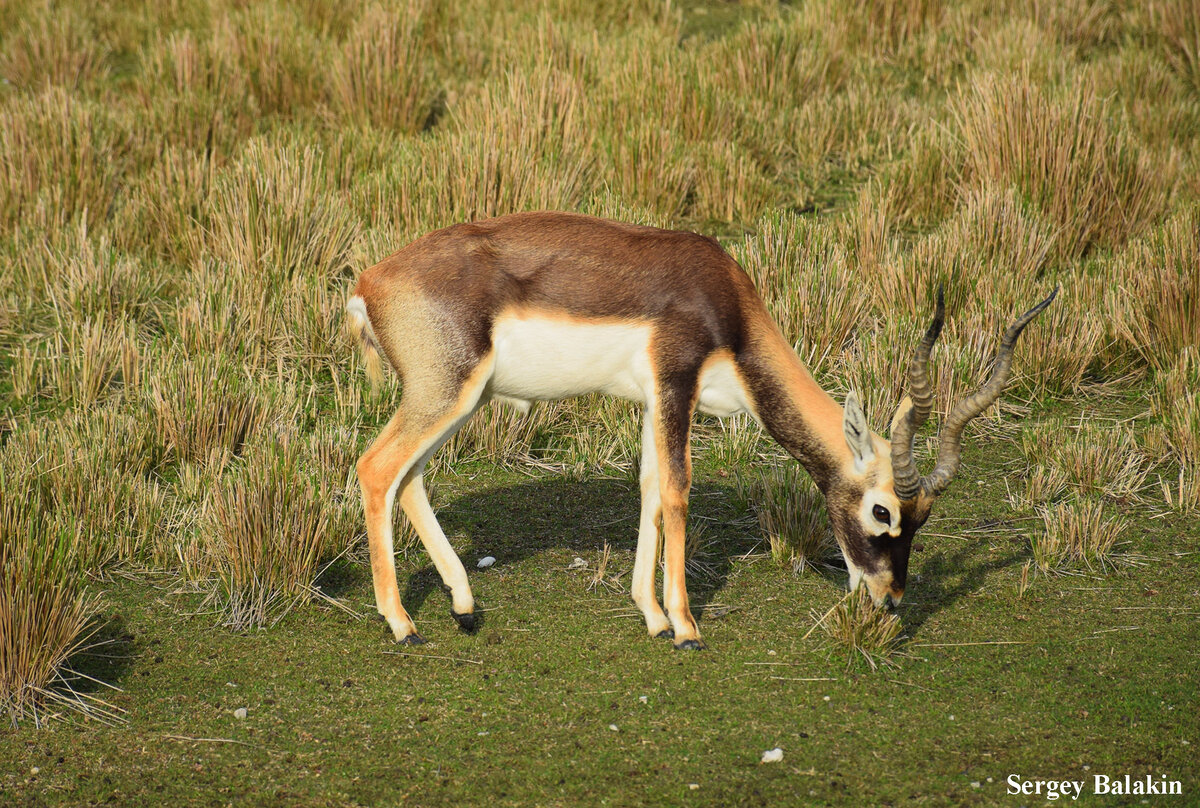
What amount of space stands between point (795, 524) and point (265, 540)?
7.55 ft

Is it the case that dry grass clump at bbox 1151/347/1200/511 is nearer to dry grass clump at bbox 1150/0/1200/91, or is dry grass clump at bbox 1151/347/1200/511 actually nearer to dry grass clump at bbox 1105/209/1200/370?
dry grass clump at bbox 1105/209/1200/370

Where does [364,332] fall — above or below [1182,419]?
above

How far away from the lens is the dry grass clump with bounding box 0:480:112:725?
13.8 ft

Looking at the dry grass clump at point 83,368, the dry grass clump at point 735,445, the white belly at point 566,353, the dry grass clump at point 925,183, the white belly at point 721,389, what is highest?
the white belly at point 566,353

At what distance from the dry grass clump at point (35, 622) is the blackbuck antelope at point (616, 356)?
1.10 meters

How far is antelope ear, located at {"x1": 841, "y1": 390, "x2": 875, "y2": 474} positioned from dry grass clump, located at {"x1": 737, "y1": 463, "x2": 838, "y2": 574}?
3.39ft

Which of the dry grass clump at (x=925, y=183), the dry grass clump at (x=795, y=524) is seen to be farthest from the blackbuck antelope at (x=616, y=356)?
the dry grass clump at (x=925, y=183)

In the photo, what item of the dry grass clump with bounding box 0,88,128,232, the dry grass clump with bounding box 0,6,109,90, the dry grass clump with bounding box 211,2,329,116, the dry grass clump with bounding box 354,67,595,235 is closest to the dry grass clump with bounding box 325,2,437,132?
the dry grass clump with bounding box 211,2,329,116

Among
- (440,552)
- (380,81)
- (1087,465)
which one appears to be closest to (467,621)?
(440,552)

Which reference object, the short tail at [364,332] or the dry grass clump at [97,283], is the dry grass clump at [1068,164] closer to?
the short tail at [364,332]

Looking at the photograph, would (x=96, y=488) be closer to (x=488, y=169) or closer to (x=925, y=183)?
(x=488, y=169)

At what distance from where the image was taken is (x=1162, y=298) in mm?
7152

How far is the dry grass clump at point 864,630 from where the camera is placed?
4.57 meters

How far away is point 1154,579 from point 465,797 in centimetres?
326
